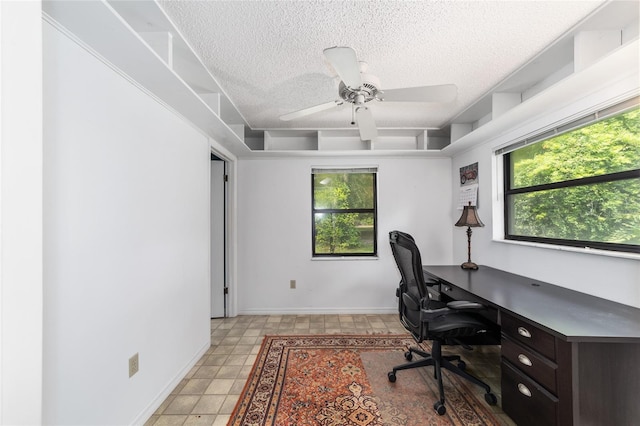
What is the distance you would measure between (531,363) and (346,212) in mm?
2508

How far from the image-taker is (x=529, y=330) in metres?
1.43

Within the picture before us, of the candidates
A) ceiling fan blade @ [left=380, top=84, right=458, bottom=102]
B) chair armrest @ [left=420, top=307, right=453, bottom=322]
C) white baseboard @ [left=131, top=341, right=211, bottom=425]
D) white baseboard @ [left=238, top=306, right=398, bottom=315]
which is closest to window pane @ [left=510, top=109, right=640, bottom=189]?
ceiling fan blade @ [left=380, top=84, right=458, bottom=102]

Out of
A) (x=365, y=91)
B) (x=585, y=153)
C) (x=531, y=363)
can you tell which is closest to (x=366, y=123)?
(x=365, y=91)

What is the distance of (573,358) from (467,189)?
2.28 m

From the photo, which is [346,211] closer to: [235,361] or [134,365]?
[235,361]

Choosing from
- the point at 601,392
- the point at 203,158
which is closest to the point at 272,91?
the point at 203,158

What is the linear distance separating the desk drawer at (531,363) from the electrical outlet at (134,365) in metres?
2.30

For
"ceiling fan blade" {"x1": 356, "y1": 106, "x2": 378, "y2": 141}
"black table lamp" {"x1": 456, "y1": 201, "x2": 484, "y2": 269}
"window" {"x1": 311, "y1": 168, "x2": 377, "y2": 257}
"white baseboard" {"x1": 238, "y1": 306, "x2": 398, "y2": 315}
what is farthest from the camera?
"window" {"x1": 311, "y1": 168, "x2": 377, "y2": 257}

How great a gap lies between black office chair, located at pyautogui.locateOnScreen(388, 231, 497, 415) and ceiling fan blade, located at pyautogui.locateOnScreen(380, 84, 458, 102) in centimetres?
93

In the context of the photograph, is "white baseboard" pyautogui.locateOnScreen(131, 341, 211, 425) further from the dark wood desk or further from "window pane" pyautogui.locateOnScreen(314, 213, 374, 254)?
the dark wood desk

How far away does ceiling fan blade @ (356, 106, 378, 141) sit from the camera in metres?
1.86

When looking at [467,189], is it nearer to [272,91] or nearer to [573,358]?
[573,358]

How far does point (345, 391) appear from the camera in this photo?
1922 mm

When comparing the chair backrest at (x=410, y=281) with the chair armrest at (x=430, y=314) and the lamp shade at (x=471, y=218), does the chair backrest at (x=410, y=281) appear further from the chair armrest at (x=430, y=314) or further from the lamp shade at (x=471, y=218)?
the lamp shade at (x=471, y=218)
